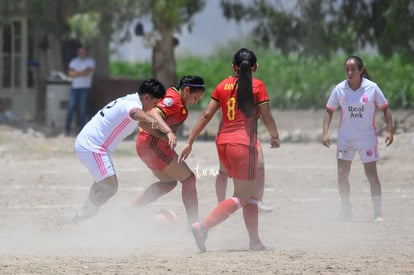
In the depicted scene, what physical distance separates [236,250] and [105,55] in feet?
55.1

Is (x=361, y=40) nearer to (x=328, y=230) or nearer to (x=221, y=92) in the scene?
(x=328, y=230)

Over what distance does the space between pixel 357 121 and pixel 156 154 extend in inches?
99.3

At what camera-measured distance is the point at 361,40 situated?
71.6 feet

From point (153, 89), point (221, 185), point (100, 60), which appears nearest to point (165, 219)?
point (221, 185)

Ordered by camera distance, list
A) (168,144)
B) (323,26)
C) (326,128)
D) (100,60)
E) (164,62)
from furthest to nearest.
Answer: (100,60) → (164,62) → (323,26) → (326,128) → (168,144)

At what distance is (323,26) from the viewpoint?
2148 cm

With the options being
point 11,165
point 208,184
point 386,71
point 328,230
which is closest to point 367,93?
point 328,230

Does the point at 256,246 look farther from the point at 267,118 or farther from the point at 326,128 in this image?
the point at 326,128

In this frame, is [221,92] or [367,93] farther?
[367,93]

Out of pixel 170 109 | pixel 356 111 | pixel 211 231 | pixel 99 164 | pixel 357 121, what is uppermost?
pixel 170 109

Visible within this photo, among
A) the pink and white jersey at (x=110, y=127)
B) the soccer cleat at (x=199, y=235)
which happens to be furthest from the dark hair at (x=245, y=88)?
the pink and white jersey at (x=110, y=127)

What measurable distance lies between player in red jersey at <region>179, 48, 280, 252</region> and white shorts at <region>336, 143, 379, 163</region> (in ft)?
7.97

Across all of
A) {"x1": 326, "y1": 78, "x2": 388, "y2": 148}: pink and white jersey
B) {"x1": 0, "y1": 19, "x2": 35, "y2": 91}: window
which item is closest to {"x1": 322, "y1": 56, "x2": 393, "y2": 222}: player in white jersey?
{"x1": 326, "y1": 78, "x2": 388, "y2": 148}: pink and white jersey

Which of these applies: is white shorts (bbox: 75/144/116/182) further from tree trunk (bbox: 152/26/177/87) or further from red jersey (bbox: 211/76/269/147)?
tree trunk (bbox: 152/26/177/87)
